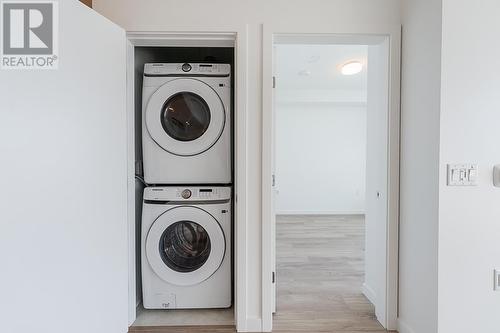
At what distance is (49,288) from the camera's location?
1395 millimetres

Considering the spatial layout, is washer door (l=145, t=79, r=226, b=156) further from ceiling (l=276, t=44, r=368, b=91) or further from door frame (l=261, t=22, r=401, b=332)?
ceiling (l=276, t=44, r=368, b=91)

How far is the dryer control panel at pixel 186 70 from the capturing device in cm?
224

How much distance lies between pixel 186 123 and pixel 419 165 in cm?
159

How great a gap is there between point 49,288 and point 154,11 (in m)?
1.70

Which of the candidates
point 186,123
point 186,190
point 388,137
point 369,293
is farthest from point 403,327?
point 186,123

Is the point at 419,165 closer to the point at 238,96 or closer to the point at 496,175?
the point at 496,175

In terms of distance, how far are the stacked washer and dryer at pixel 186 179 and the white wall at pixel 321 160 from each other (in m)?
3.76

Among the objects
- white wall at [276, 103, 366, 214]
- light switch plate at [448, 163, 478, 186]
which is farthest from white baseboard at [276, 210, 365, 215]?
light switch plate at [448, 163, 478, 186]

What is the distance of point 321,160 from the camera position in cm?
604

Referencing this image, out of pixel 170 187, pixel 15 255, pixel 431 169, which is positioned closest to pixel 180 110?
pixel 170 187

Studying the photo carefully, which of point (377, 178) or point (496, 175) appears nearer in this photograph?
point (496, 175)

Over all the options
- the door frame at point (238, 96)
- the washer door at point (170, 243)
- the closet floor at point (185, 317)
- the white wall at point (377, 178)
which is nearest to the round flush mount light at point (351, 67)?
the white wall at point (377, 178)

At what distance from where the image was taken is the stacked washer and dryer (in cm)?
223

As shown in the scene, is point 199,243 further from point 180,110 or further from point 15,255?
point 15,255
